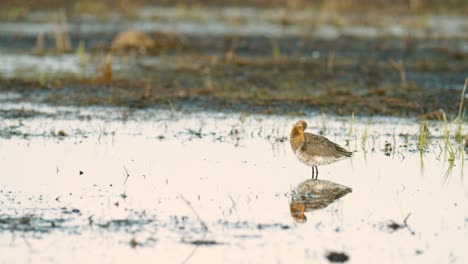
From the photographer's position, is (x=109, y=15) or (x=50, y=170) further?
(x=109, y=15)

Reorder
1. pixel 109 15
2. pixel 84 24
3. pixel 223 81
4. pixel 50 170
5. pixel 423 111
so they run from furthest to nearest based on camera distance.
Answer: pixel 109 15 → pixel 84 24 → pixel 223 81 → pixel 423 111 → pixel 50 170

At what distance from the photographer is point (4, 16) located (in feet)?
101

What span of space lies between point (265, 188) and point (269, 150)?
2296 mm

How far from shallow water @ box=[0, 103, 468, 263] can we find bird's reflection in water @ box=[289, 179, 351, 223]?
9 cm

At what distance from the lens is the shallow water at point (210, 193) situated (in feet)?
26.3

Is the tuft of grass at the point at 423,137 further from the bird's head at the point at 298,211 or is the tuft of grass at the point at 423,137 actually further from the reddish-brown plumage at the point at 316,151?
→ the bird's head at the point at 298,211

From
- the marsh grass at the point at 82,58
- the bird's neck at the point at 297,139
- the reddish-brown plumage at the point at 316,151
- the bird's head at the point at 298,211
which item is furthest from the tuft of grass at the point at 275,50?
the bird's head at the point at 298,211

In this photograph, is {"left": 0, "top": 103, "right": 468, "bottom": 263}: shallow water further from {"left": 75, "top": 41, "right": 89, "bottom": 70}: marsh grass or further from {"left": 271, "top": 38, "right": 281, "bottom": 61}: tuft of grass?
{"left": 271, "top": 38, "right": 281, "bottom": 61}: tuft of grass

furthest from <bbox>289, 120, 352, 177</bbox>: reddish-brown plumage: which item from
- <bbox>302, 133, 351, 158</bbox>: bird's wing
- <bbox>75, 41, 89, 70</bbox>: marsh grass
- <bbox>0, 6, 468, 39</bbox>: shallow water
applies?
<bbox>0, 6, 468, 39</bbox>: shallow water

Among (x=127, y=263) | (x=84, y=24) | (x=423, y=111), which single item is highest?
(x=84, y=24)

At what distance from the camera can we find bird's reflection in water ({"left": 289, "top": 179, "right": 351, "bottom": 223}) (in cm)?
932

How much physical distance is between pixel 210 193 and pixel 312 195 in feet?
3.35

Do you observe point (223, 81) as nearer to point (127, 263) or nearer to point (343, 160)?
point (343, 160)

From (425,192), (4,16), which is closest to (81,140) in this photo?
(425,192)
